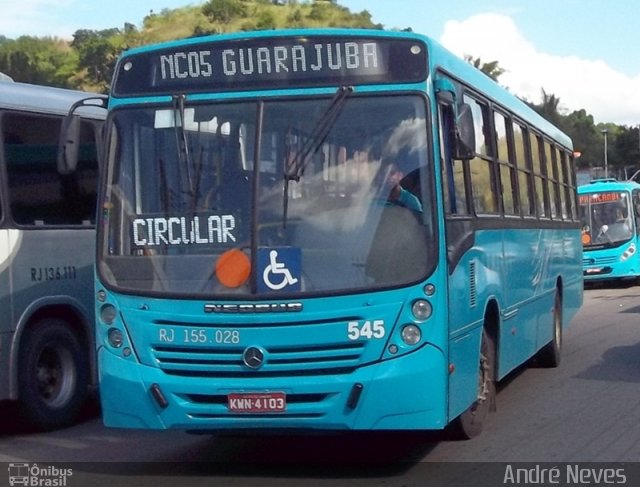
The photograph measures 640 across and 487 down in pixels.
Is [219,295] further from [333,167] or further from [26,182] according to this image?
[26,182]

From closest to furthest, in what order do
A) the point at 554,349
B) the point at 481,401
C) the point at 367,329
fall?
the point at 367,329 < the point at 481,401 < the point at 554,349

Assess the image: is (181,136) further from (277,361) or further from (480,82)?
(480,82)

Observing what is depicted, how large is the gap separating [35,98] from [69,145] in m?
2.80

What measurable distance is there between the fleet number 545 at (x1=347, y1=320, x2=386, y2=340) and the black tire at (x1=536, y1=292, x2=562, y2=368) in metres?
6.48

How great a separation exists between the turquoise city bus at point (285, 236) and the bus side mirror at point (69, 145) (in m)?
0.26

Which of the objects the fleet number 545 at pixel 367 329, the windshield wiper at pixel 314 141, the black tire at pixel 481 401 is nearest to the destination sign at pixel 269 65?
the windshield wiper at pixel 314 141

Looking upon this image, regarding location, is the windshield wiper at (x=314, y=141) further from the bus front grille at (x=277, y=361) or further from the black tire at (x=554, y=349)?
the black tire at (x=554, y=349)

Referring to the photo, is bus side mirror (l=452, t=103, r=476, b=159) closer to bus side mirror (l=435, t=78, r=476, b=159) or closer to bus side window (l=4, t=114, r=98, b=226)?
bus side mirror (l=435, t=78, r=476, b=159)

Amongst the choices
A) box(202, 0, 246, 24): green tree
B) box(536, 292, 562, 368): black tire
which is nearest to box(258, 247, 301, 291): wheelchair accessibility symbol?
box(536, 292, 562, 368): black tire

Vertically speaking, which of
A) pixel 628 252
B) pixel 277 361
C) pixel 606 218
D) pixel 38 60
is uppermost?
pixel 38 60

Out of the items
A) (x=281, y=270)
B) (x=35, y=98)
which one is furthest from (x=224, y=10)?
(x=281, y=270)

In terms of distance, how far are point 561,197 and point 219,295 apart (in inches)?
323

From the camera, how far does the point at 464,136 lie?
8.07m

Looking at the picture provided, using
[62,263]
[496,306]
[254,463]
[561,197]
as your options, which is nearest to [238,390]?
[254,463]
